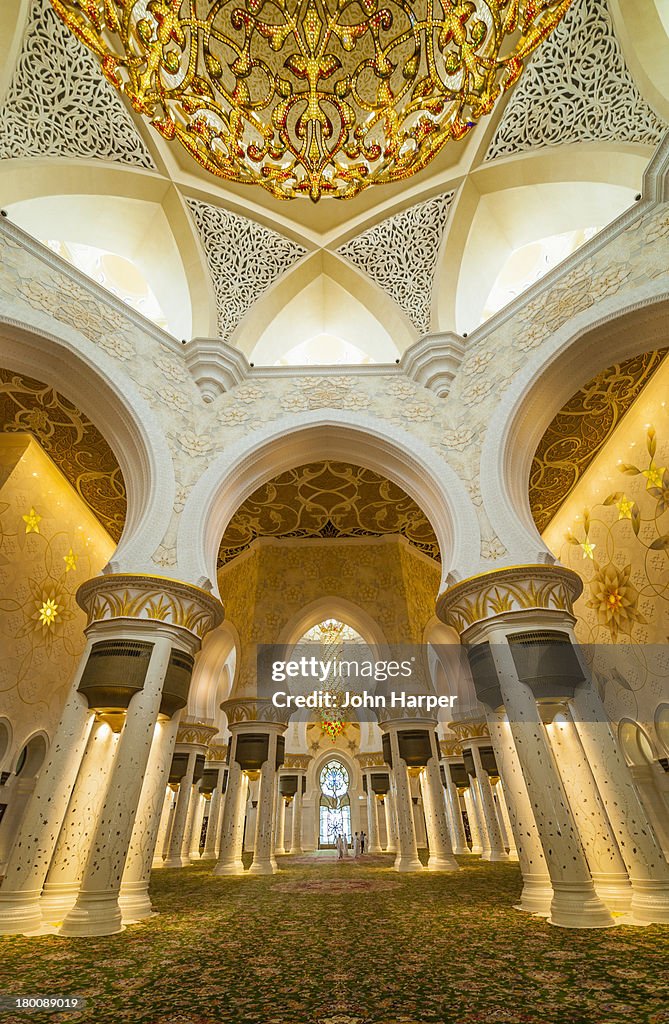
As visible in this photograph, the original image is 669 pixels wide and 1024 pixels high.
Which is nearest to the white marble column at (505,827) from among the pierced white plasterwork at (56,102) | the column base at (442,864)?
the column base at (442,864)

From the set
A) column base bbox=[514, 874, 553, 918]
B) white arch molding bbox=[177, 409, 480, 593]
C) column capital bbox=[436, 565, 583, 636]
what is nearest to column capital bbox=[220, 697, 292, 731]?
white arch molding bbox=[177, 409, 480, 593]

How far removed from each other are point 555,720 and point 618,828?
2.73ft

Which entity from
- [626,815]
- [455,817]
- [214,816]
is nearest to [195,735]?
[214,816]

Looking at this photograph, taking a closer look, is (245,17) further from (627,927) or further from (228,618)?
(228,618)

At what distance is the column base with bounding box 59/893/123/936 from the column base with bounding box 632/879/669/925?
3578 mm

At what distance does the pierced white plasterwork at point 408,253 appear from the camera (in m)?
7.19

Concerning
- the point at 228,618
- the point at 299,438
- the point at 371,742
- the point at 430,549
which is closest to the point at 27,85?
the point at 299,438

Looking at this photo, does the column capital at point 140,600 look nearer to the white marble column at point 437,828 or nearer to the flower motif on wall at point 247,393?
the flower motif on wall at point 247,393

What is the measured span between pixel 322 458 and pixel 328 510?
88.4 inches

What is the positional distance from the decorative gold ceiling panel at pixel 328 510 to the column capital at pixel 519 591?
3.19m

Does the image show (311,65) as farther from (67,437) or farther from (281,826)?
(281,826)

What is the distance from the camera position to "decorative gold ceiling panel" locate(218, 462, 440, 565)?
824cm

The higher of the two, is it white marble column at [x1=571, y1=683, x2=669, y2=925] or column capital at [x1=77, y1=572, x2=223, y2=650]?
column capital at [x1=77, y1=572, x2=223, y2=650]

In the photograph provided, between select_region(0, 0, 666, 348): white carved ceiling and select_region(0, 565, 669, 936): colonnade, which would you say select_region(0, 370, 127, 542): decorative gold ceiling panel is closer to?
select_region(0, 0, 666, 348): white carved ceiling
